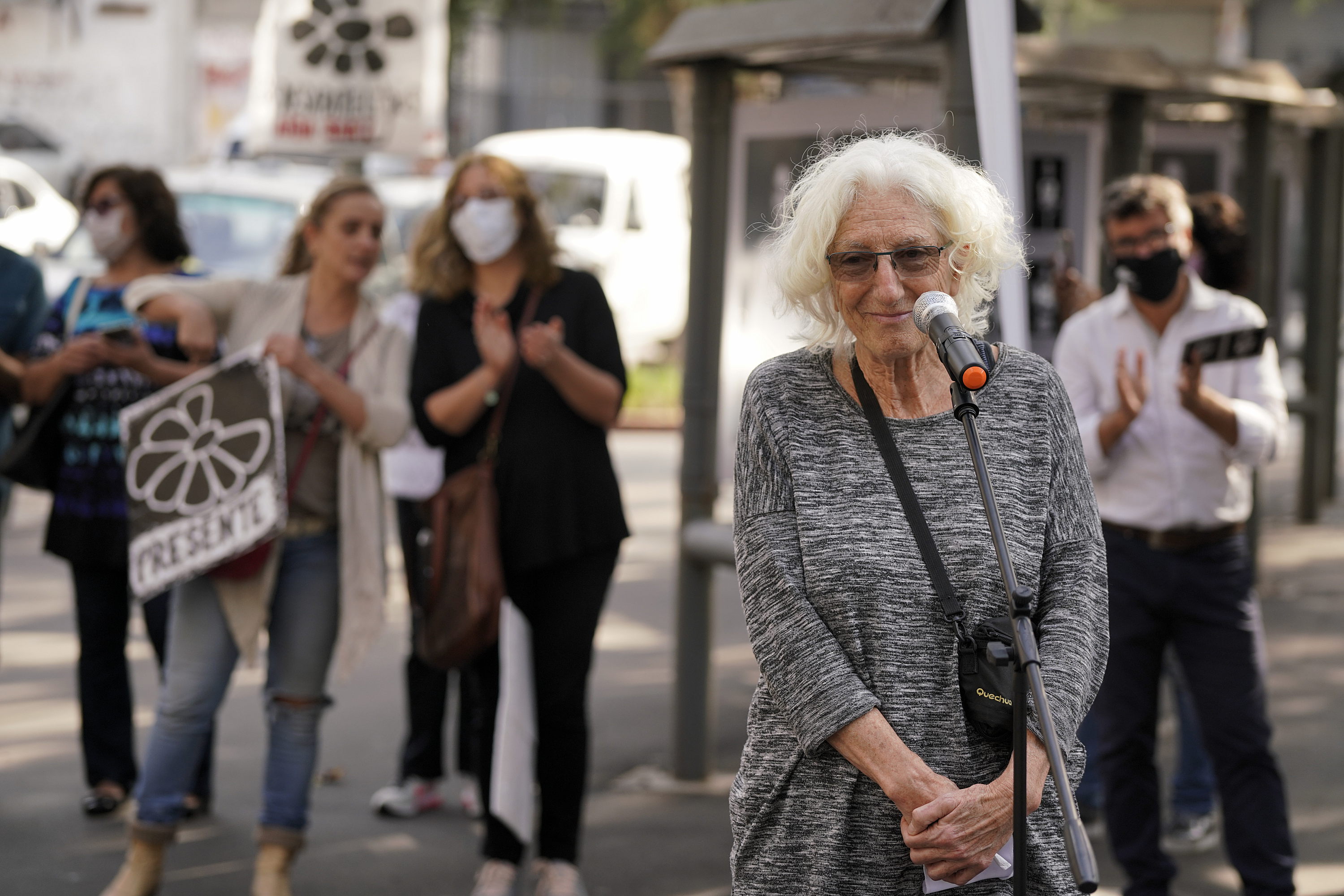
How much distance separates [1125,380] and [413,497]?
9.12 ft

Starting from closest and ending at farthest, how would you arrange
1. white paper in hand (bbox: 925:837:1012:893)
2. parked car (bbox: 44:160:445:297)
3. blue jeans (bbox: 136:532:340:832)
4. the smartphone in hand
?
white paper in hand (bbox: 925:837:1012:893), the smartphone in hand, blue jeans (bbox: 136:532:340:832), parked car (bbox: 44:160:445:297)

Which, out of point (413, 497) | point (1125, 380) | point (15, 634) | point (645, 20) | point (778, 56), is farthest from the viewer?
point (645, 20)

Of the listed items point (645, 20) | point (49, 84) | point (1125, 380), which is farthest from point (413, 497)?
point (49, 84)

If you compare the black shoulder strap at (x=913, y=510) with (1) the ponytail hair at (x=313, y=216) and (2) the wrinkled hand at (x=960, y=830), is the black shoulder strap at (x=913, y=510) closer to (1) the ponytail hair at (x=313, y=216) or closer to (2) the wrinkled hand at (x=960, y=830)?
(2) the wrinkled hand at (x=960, y=830)

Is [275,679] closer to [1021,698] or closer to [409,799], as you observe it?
[409,799]

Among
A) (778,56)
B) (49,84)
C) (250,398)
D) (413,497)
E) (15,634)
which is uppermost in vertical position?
(49,84)

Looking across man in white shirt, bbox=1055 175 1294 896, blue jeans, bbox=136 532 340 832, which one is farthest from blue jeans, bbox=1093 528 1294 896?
blue jeans, bbox=136 532 340 832

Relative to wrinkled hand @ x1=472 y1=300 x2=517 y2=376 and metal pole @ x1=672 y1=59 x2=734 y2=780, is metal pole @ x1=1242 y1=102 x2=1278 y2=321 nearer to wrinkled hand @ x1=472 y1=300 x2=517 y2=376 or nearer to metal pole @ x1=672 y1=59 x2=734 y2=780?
metal pole @ x1=672 y1=59 x2=734 y2=780

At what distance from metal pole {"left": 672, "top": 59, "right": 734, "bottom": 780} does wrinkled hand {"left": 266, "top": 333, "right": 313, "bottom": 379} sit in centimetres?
175

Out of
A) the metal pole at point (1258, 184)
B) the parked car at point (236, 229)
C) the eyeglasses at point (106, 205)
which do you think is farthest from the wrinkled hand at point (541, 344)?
the parked car at point (236, 229)

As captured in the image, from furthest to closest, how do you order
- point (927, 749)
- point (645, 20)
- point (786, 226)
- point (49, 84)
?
point (49, 84) < point (645, 20) < point (786, 226) < point (927, 749)

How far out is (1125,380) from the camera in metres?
4.37

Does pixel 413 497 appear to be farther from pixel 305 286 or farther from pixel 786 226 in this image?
pixel 786 226

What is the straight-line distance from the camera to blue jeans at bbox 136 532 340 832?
4.49 metres
